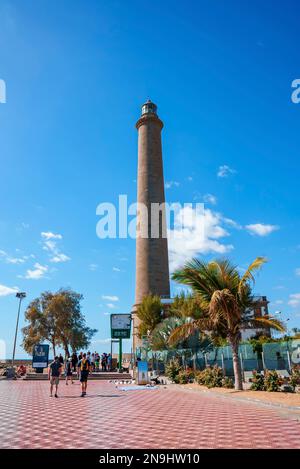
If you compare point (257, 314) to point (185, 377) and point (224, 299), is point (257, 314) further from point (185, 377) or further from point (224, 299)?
point (224, 299)

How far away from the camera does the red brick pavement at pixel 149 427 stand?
6898mm

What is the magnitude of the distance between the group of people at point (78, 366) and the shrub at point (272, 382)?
767 cm

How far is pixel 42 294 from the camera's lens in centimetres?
5144

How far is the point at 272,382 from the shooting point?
15016 millimetres

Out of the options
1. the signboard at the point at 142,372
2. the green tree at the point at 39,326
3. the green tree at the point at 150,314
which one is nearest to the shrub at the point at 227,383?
the signboard at the point at 142,372

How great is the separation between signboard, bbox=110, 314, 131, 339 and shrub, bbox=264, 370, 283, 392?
25.1 m

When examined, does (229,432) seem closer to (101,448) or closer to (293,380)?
(101,448)

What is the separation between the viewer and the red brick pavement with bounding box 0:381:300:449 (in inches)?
272

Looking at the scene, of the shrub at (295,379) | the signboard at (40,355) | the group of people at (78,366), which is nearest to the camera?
the shrub at (295,379)

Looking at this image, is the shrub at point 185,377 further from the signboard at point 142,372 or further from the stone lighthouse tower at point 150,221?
the stone lighthouse tower at point 150,221

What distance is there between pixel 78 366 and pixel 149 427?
71.6 feet

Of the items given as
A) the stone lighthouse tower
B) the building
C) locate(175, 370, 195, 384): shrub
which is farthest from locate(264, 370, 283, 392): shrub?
the stone lighthouse tower

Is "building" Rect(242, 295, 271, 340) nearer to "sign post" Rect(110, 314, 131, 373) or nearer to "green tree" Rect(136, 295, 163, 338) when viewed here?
"green tree" Rect(136, 295, 163, 338)
